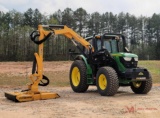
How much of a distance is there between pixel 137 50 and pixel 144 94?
222ft

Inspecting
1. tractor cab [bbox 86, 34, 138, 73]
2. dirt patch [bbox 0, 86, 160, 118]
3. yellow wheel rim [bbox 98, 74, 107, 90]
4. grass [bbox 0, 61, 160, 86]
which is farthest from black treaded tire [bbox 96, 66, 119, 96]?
grass [bbox 0, 61, 160, 86]

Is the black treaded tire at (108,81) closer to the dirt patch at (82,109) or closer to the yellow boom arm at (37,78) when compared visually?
the dirt patch at (82,109)

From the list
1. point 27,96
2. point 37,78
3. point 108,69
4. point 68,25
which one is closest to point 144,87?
→ point 108,69

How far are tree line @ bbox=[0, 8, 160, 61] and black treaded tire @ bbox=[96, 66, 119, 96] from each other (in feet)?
146

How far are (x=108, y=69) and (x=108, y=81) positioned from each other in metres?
0.52

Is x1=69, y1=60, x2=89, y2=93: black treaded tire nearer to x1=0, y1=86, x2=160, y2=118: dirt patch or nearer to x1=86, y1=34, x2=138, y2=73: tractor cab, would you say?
x1=86, y1=34, x2=138, y2=73: tractor cab

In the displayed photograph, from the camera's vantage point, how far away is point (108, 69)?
12.1m

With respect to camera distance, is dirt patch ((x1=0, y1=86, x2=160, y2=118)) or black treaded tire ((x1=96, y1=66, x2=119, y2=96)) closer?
dirt patch ((x1=0, y1=86, x2=160, y2=118))

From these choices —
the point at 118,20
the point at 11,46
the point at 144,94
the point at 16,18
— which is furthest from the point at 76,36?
the point at 118,20

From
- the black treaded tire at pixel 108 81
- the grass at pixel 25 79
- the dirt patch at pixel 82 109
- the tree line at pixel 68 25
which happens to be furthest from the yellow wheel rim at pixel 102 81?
the tree line at pixel 68 25

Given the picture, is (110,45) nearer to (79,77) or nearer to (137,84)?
(79,77)

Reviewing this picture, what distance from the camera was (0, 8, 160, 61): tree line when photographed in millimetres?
62250

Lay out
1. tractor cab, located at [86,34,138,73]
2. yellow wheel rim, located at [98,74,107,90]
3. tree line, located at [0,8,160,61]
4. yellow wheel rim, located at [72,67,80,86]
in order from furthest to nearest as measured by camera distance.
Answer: tree line, located at [0,8,160,61]
yellow wheel rim, located at [72,67,80,86]
tractor cab, located at [86,34,138,73]
yellow wheel rim, located at [98,74,107,90]

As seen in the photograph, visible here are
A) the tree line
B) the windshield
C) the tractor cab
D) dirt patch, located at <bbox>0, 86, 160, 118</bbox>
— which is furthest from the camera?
the tree line
